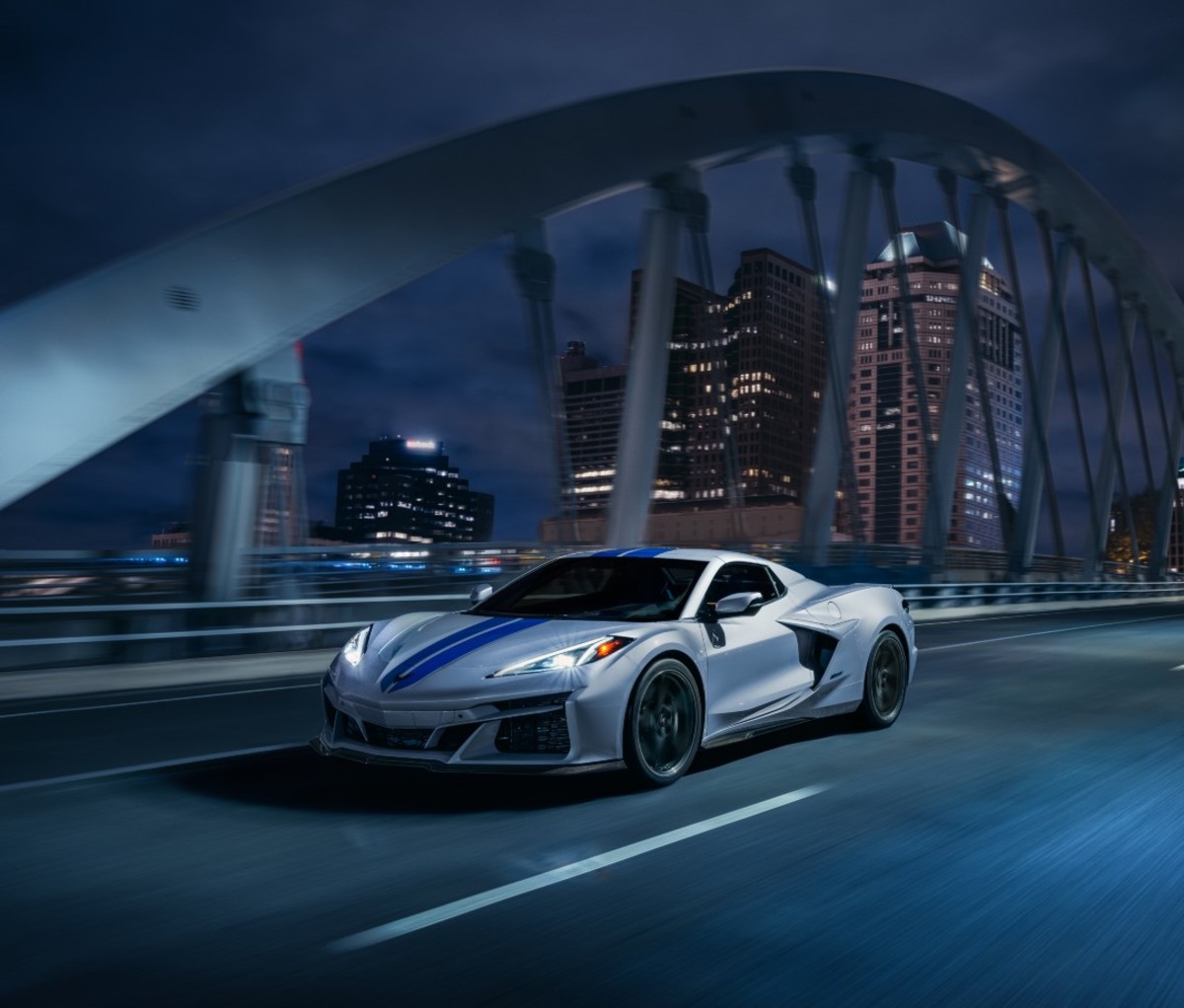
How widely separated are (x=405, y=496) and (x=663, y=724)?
177ft

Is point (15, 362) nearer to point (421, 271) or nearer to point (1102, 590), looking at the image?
point (421, 271)

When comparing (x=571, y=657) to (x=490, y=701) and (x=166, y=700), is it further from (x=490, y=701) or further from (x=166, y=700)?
(x=166, y=700)

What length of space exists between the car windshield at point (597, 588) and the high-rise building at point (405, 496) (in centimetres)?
1155

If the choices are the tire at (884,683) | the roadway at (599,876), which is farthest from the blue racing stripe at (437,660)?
the tire at (884,683)

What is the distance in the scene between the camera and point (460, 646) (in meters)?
5.91

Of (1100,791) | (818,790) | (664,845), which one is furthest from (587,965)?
(1100,791)

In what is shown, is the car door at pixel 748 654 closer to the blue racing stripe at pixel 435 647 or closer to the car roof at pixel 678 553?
the car roof at pixel 678 553

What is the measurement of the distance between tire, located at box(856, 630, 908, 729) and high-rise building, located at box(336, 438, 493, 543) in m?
11.4

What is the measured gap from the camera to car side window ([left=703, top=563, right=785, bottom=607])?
23.9 ft

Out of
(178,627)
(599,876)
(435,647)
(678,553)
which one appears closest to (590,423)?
(178,627)

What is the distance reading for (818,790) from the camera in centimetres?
621

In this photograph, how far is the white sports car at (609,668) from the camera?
18.2 ft

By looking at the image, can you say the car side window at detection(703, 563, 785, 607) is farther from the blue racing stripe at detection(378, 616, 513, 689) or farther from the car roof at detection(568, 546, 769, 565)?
the blue racing stripe at detection(378, 616, 513, 689)

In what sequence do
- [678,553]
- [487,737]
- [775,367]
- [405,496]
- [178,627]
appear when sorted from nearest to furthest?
[487,737] < [678,553] < [178,627] < [775,367] < [405,496]
